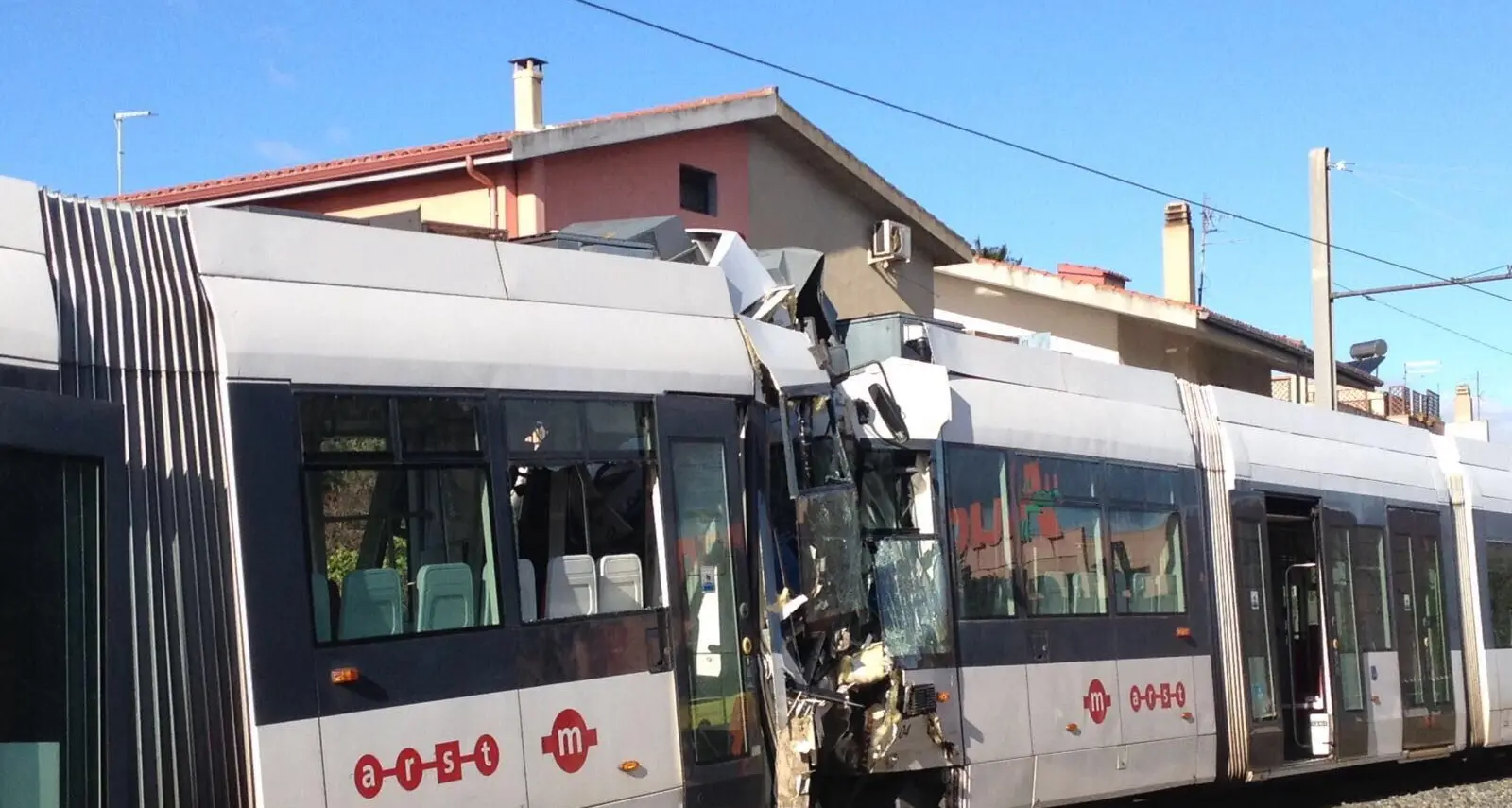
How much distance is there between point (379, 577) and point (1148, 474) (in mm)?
7009

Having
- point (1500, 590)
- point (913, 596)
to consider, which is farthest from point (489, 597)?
point (1500, 590)

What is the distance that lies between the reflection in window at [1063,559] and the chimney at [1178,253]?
76.7 feet

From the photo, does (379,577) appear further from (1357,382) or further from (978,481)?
(1357,382)

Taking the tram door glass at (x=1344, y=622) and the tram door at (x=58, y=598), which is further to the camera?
the tram door glass at (x=1344, y=622)

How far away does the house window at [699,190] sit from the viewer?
21391 millimetres

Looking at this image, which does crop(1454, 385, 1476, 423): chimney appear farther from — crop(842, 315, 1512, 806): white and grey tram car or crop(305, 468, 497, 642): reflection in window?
crop(305, 468, 497, 642): reflection in window

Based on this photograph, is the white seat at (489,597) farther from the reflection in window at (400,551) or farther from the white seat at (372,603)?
the white seat at (372,603)

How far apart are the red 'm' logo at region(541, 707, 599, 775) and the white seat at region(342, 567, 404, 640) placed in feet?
2.98

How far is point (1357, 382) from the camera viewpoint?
36.2m

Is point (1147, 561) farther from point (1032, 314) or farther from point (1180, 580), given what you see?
point (1032, 314)

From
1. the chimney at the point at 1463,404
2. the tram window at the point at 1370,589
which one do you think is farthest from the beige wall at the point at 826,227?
the chimney at the point at 1463,404

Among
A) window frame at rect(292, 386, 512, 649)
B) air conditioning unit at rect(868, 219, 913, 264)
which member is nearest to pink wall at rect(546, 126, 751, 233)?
air conditioning unit at rect(868, 219, 913, 264)

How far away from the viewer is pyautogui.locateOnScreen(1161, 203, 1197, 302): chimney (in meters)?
34.1

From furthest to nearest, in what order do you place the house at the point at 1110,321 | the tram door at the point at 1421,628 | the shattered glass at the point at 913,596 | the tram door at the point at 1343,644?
the house at the point at 1110,321 < the tram door at the point at 1421,628 < the tram door at the point at 1343,644 < the shattered glass at the point at 913,596
